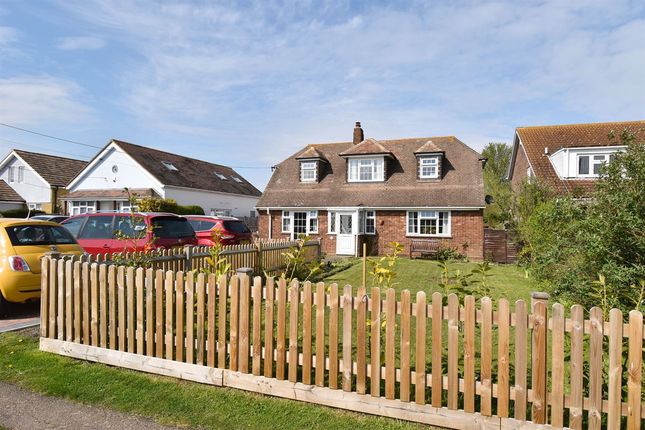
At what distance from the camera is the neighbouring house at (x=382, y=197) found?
21016 mm

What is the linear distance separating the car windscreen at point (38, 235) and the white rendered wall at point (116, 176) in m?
23.9

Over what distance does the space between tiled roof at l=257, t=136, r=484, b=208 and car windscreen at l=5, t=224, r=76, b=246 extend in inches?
627

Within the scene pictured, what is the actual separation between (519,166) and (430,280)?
20.7 metres

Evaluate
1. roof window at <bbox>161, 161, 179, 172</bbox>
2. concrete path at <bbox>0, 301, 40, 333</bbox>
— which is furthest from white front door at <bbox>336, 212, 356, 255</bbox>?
roof window at <bbox>161, 161, 179, 172</bbox>

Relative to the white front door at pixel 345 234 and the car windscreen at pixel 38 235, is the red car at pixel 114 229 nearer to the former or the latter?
the car windscreen at pixel 38 235

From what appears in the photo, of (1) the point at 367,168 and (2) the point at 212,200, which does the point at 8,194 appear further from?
(1) the point at 367,168

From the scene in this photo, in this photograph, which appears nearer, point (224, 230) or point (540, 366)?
point (540, 366)

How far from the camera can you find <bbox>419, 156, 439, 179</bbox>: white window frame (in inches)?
898

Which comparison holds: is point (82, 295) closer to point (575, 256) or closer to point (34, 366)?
point (34, 366)

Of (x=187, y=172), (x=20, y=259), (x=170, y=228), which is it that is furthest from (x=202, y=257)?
(x=187, y=172)

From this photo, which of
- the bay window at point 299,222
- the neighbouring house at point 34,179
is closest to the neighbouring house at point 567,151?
the bay window at point 299,222

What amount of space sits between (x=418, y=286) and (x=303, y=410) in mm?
7972

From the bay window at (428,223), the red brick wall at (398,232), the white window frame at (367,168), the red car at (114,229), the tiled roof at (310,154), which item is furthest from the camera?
the tiled roof at (310,154)

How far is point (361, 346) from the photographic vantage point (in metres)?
3.86
